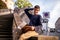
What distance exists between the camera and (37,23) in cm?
939

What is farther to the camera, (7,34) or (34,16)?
(7,34)

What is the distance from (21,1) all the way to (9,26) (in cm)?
5267

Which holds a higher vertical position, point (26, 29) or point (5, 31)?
point (26, 29)

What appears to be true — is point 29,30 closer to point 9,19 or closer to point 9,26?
point 9,26

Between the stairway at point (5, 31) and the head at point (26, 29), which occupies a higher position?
the head at point (26, 29)

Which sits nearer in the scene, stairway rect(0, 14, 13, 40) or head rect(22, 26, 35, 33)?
head rect(22, 26, 35, 33)

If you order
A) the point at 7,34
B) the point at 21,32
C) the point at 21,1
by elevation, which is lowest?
the point at 21,1

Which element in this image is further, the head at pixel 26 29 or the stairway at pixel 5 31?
the stairway at pixel 5 31

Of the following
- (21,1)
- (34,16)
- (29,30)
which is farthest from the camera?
(21,1)

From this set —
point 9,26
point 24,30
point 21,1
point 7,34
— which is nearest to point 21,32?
point 24,30

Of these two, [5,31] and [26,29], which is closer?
[26,29]

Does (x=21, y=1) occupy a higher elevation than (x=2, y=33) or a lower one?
lower

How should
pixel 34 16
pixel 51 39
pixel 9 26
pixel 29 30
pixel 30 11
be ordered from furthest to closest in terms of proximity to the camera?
pixel 9 26
pixel 30 11
pixel 34 16
pixel 29 30
pixel 51 39

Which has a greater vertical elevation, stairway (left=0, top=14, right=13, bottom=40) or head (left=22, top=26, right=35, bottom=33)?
head (left=22, top=26, right=35, bottom=33)
